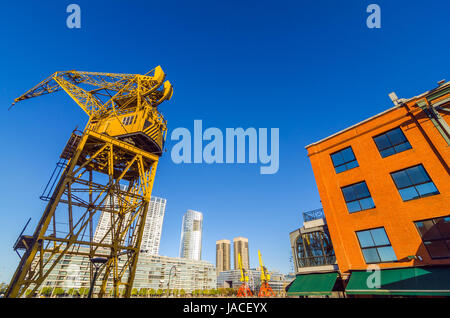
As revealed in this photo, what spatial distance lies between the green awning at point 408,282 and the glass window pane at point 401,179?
5.57 metres

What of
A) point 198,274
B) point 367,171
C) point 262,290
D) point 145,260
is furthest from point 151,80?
point 198,274

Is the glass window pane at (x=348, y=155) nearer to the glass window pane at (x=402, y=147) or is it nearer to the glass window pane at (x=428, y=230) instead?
the glass window pane at (x=402, y=147)

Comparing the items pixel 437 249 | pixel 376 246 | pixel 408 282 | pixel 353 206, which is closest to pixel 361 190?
pixel 353 206

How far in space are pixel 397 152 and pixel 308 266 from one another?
12231 mm

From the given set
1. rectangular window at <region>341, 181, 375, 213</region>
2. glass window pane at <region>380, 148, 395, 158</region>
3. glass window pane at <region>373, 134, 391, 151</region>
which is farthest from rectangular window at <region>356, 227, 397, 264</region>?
glass window pane at <region>373, 134, 391, 151</region>

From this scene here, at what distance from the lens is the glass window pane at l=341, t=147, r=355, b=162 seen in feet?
61.5

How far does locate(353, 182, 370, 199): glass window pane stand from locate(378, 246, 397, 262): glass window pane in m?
4.04

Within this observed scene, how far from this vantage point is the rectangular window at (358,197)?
16.5m

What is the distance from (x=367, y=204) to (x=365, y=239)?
2735 mm

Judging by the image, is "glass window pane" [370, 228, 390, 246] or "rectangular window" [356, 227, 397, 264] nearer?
"rectangular window" [356, 227, 397, 264]

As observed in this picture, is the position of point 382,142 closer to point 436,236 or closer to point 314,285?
point 436,236

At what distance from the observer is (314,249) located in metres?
19.1

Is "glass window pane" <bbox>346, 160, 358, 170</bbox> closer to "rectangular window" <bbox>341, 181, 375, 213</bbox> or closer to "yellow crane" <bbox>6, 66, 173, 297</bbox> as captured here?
"rectangular window" <bbox>341, 181, 375, 213</bbox>
